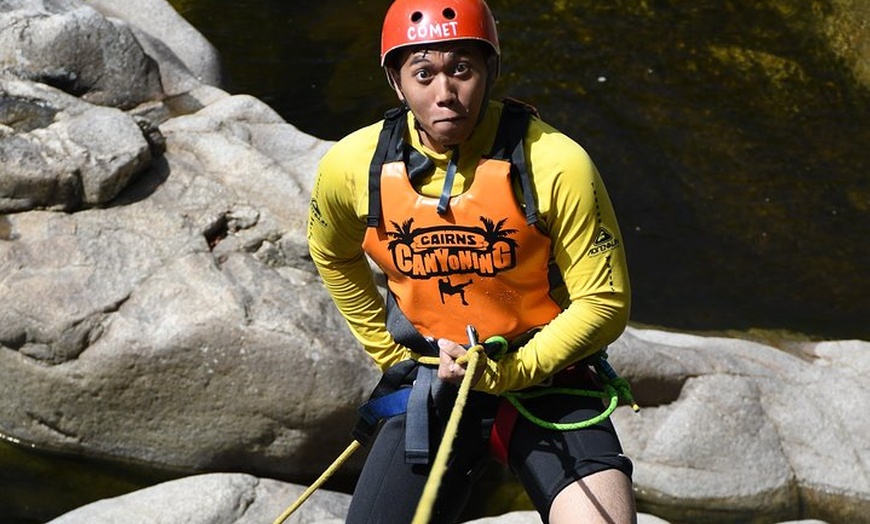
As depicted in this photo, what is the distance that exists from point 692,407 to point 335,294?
10.6 ft

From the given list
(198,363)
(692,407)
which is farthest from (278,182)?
(692,407)

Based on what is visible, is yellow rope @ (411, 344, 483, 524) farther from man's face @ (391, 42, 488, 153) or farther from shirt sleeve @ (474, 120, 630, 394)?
man's face @ (391, 42, 488, 153)

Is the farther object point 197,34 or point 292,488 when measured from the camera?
point 197,34

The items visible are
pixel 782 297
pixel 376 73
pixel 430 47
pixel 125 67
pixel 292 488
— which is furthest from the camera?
pixel 376 73

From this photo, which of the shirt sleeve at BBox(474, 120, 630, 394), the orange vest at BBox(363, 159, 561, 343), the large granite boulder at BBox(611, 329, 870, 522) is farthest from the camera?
the large granite boulder at BBox(611, 329, 870, 522)

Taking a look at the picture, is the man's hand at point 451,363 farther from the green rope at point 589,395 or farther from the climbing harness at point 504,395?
the green rope at point 589,395

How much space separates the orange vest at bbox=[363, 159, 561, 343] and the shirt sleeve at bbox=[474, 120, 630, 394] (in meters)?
0.09

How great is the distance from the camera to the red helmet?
3.54 m

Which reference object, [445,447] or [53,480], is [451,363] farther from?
[53,480]

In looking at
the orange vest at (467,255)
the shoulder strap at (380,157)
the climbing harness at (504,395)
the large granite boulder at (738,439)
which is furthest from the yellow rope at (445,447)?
the large granite boulder at (738,439)

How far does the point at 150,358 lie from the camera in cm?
632

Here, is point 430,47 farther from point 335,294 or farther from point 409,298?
point 335,294

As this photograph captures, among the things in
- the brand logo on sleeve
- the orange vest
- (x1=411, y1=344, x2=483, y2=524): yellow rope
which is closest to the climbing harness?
(x1=411, y1=344, x2=483, y2=524): yellow rope

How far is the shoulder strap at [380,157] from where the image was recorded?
372cm
